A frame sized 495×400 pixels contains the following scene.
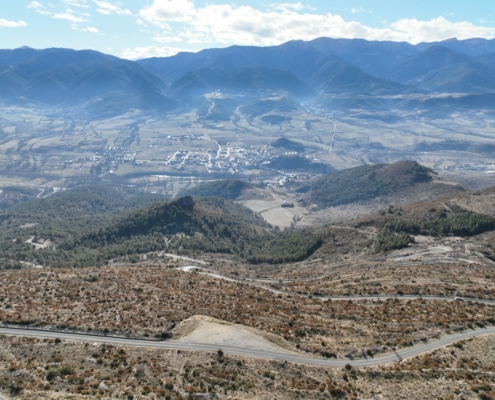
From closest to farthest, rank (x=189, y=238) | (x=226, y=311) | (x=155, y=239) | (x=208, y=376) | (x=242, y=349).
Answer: (x=208, y=376)
(x=242, y=349)
(x=226, y=311)
(x=155, y=239)
(x=189, y=238)

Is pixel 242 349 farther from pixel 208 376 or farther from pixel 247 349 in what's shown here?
pixel 208 376

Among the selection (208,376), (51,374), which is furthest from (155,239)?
(208,376)

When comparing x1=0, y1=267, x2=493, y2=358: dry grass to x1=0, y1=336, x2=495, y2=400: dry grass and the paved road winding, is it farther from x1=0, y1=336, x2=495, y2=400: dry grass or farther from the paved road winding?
x1=0, y1=336, x2=495, y2=400: dry grass

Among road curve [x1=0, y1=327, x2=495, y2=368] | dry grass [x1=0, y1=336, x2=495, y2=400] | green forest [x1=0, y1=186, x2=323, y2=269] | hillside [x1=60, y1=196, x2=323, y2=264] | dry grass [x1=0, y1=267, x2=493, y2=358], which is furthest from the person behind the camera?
hillside [x1=60, y1=196, x2=323, y2=264]

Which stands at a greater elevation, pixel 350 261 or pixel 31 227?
pixel 350 261

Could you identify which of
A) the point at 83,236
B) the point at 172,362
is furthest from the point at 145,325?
the point at 83,236

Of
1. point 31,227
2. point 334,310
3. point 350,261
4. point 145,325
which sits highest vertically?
point 145,325

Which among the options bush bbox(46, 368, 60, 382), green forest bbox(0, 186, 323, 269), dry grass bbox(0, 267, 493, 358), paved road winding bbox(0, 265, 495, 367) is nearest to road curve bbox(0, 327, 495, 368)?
paved road winding bbox(0, 265, 495, 367)

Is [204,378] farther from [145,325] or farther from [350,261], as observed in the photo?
[350,261]

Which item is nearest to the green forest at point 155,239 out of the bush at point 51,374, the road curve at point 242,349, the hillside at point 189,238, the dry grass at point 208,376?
the hillside at point 189,238

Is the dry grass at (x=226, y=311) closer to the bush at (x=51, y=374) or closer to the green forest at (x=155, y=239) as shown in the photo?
the bush at (x=51, y=374)

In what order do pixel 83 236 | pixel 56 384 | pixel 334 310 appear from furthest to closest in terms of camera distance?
pixel 83 236 → pixel 334 310 → pixel 56 384
